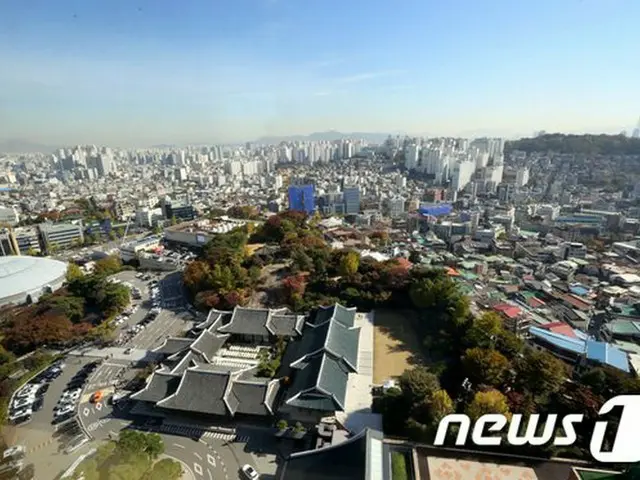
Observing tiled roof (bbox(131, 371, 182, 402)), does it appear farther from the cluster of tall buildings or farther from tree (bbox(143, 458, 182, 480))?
the cluster of tall buildings

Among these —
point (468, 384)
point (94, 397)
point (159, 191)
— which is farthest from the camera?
point (159, 191)

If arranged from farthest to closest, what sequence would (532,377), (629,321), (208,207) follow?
(208,207) → (629,321) → (532,377)

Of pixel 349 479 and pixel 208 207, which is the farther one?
pixel 208 207

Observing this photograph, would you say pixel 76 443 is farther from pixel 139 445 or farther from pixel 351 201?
pixel 351 201

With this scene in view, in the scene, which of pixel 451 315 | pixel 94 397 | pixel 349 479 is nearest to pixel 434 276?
pixel 451 315

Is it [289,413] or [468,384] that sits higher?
[468,384]

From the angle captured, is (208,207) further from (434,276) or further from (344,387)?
(344,387)

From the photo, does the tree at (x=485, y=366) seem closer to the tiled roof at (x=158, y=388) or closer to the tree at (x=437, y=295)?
the tree at (x=437, y=295)
